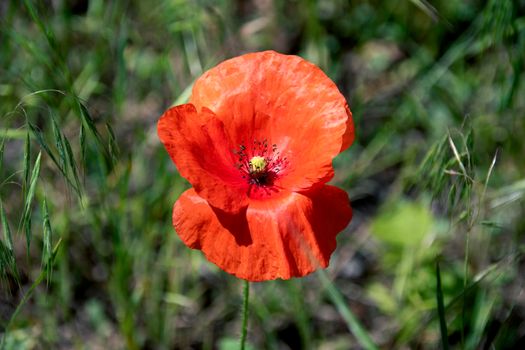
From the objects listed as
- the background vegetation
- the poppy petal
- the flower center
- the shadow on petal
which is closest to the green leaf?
the background vegetation

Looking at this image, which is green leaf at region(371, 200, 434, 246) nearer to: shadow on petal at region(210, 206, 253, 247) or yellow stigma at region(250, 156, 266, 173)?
yellow stigma at region(250, 156, 266, 173)

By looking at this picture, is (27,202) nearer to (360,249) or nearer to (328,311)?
(328,311)

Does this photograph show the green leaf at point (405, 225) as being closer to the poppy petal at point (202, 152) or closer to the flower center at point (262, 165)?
the flower center at point (262, 165)

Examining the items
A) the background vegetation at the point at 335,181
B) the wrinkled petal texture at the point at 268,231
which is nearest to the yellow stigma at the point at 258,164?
the wrinkled petal texture at the point at 268,231

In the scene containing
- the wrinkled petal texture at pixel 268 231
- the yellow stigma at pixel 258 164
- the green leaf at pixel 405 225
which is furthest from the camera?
the green leaf at pixel 405 225

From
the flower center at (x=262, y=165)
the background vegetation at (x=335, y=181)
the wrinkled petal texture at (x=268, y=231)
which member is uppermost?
the wrinkled petal texture at (x=268, y=231)

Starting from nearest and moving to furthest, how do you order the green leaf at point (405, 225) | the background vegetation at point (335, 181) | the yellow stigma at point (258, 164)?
the yellow stigma at point (258, 164), the background vegetation at point (335, 181), the green leaf at point (405, 225)

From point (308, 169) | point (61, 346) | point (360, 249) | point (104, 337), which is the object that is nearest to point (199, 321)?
point (104, 337)

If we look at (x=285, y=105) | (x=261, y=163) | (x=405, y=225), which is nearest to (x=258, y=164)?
(x=261, y=163)
